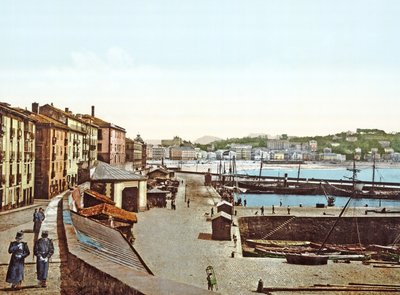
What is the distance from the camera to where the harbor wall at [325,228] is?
51.8 metres

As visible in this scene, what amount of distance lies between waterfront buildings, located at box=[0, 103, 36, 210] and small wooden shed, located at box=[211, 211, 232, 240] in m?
17.4

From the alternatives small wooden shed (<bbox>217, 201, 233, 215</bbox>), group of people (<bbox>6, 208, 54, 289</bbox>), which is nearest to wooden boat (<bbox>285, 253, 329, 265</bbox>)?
small wooden shed (<bbox>217, 201, 233, 215</bbox>)

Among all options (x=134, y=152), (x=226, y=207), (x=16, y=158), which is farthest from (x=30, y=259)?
(x=134, y=152)

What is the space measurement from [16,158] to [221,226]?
20084 millimetres

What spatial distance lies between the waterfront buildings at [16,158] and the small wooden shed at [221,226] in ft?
57.1

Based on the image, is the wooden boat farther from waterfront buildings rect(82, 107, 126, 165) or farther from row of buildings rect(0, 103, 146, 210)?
waterfront buildings rect(82, 107, 126, 165)

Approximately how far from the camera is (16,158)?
41875 millimetres

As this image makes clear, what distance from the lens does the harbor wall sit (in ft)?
170

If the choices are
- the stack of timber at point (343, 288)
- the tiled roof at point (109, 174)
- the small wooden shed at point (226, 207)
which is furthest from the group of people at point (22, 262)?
the small wooden shed at point (226, 207)

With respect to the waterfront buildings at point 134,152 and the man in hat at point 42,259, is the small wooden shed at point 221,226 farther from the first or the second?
the waterfront buildings at point 134,152

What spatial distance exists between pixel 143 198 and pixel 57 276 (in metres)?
38.2

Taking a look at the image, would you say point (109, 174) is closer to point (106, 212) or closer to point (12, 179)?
point (12, 179)

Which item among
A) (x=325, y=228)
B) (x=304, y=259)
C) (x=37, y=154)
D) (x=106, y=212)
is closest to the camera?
(x=106, y=212)

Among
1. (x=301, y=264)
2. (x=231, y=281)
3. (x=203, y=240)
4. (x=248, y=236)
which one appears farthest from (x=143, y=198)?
(x=231, y=281)
